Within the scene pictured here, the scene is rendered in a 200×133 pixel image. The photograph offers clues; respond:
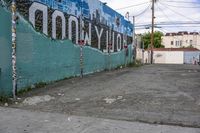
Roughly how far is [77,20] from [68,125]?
476 inches

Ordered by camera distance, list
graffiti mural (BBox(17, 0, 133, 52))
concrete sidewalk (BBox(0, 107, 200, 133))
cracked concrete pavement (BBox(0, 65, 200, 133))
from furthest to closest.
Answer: graffiti mural (BBox(17, 0, 133, 52))
cracked concrete pavement (BBox(0, 65, 200, 133))
concrete sidewalk (BBox(0, 107, 200, 133))

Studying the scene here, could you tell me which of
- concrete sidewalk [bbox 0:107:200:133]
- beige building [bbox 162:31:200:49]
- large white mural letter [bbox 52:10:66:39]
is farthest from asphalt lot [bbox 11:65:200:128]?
beige building [bbox 162:31:200:49]

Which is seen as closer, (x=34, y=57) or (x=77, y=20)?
(x=34, y=57)

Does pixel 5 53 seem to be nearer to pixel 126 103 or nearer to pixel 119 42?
pixel 126 103

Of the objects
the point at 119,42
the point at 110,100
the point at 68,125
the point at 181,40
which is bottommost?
the point at 68,125

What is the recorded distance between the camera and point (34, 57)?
1445 cm

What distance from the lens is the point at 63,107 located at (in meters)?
10.2

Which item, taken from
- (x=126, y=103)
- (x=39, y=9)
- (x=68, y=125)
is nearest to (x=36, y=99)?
(x=126, y=103)

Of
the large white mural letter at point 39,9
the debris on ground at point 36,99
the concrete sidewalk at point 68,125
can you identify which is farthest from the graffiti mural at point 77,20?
the concrete sidewalk at point 68,125

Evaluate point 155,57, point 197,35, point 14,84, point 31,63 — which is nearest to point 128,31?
point 31,63

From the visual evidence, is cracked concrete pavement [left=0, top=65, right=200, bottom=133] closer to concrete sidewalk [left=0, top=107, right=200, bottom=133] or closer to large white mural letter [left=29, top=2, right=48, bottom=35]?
concrete sidewalk [left=0, top=107, right=200, bottom=133]

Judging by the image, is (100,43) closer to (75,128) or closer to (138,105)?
(138,105)

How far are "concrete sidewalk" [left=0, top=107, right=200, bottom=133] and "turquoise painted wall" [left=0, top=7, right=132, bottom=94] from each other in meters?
3.42

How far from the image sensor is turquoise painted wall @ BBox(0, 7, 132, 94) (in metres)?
12.2
